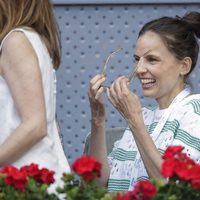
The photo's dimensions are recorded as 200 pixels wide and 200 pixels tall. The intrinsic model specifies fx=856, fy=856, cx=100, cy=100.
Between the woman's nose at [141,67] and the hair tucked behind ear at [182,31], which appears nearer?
the woman's nose at [141,67]

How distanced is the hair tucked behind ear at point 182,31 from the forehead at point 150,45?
0.03 metres

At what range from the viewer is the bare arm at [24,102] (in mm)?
2523

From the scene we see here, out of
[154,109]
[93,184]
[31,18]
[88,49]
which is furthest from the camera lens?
[88,49]

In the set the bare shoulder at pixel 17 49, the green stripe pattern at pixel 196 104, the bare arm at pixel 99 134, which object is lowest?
the bare arm at pixel 99 134

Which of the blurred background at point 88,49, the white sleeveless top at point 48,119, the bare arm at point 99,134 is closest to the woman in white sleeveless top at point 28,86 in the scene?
the white sleeveless top at point 48,119

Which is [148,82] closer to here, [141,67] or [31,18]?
[141,67]

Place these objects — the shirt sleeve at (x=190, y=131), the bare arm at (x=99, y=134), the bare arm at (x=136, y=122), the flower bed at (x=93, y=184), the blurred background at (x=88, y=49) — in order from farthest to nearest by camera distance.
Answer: the blurred background at (x=88, y=49)
the bare arm at (x=99, y=134)
the shirt sleeve at (x=190, y=131)
the bare arm at (x=136, y=122)
the flower bed at (x=93, y=184)

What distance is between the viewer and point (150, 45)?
3330 millimetres

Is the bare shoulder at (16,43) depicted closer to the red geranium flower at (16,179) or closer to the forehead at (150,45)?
the red geranium flower at (16,179)

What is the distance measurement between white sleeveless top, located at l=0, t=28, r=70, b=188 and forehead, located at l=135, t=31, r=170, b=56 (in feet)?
2.25

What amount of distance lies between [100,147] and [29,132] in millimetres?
797

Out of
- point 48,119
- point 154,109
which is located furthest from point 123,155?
point 48,119

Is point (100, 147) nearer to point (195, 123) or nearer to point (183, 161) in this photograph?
point (195, 123)

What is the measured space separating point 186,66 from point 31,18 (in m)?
0.89
